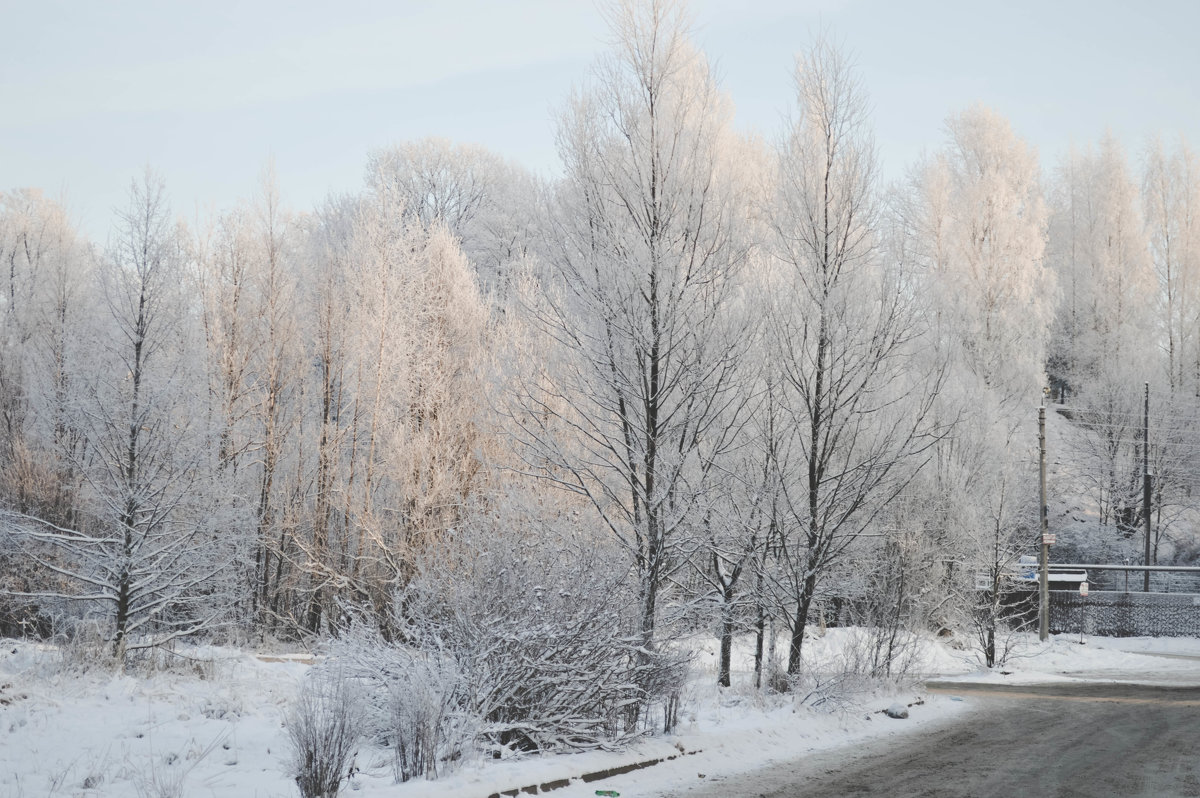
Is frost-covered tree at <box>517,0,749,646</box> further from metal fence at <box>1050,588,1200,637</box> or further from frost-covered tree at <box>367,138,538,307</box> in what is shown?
frost-covered tree at <box>367,138,538,307</box>

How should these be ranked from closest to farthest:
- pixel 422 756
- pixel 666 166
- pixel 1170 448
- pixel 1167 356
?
1. pixel 422 756
2. pixel 666 166
3. pixel 1170 448
4. pixel 1167 356

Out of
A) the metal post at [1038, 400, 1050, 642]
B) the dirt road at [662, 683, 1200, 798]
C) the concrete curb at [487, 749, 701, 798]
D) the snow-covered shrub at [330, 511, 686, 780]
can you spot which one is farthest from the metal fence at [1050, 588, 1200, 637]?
the concrete curb at [487, 749, 701, 798]

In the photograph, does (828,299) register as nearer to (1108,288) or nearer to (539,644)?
(539,644)

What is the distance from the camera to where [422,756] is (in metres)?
6.74

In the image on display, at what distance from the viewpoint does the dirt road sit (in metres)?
7.50

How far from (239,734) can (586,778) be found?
3874mm

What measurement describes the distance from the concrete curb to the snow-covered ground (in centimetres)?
4

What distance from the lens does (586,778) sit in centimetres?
717

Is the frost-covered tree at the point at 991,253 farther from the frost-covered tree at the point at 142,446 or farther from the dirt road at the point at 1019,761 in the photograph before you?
the frost-covered tree at the point at 142,446

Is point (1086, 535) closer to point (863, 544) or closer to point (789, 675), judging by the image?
point (863, 544)

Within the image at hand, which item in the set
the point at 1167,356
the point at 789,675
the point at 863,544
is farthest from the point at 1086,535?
the point at 789,675

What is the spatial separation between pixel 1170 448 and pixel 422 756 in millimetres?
38310

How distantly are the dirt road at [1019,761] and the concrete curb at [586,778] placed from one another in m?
0.64

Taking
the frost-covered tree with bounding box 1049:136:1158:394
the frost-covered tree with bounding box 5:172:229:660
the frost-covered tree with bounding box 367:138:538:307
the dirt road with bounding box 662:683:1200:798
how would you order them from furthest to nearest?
the frost-covered tree with bounding box 367:138:538:307 < the frost-covered tree with bounding box 1049:136:1158:394 < the frost-covered tree with bounding box 5:172:229:660 < the dirt road with bounding box 662:683:1200:798
